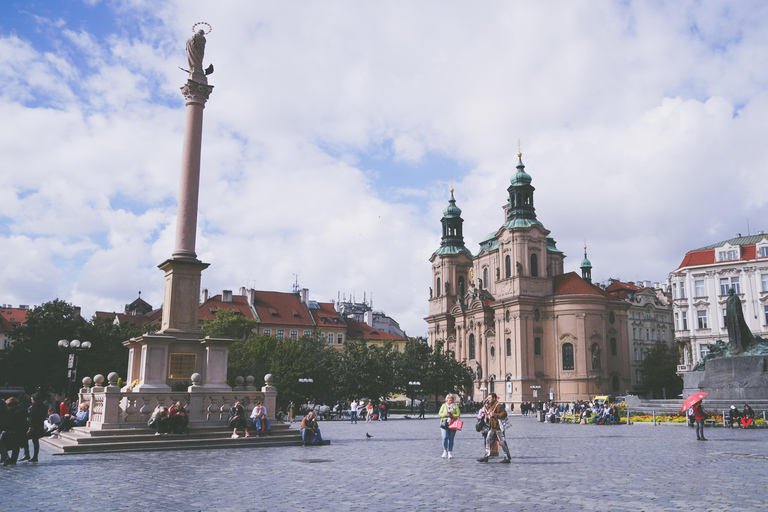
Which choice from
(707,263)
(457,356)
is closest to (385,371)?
(457,356)

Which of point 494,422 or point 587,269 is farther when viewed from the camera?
point 587,269

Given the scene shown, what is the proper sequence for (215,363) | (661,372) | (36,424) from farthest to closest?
1. (661,372)
2. (215,363)
3. (36,424)

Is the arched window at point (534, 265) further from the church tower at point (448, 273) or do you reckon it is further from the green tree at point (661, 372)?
the green tree at point (661, 372)

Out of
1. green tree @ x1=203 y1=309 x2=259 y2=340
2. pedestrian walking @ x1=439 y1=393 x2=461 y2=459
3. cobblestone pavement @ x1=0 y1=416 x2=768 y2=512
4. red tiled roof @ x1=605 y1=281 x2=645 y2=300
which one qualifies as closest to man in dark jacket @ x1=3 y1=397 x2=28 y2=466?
cobblestone pavement @ x1=0 y1=416 x2=768 y2=512

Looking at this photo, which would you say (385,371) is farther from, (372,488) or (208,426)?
(372,488)

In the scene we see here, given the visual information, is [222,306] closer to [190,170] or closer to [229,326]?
[229,326]

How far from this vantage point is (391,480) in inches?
515

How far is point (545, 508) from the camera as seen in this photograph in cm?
970

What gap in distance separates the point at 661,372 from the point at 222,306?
5826 cm

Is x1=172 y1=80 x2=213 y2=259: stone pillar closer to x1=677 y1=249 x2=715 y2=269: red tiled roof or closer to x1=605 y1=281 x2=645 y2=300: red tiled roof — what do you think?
x1=677 y1=249 x2=715 y2=269: red tiled roof

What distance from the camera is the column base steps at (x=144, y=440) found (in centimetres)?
1867

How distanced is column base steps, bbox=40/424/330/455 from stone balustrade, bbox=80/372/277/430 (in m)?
0.39

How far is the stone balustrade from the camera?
66.2 ft

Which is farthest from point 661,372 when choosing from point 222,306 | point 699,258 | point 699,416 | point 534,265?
point 699,416
